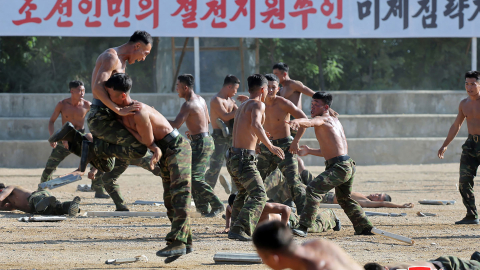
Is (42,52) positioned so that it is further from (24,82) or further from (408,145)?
(408,145)

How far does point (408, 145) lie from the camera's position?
16641mm

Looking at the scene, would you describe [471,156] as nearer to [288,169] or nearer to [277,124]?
[288,169]

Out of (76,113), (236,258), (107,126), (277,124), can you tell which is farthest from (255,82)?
(76,113)

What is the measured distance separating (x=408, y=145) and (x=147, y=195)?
8667 mm

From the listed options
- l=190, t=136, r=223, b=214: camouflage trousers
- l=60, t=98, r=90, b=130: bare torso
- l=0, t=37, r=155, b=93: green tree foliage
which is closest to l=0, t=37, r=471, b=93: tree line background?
l=0, t=37, r=155, b=93: green tree foliage

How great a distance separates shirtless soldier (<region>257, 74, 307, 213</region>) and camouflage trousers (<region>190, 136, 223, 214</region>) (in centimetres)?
76

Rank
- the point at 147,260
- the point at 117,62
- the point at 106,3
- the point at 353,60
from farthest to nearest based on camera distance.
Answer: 1. the point at 353,60
2. the point at 106,3
3. the point at 117,62
4. the point at 147,260

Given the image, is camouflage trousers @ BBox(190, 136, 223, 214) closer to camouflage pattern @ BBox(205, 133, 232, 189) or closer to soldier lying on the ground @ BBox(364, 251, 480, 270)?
camouflage pattern @ BBox(205, 133, 232, 189)

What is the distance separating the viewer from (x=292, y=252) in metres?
2.78

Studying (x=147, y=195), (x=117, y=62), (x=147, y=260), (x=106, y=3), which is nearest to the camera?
(x=147, y=260)

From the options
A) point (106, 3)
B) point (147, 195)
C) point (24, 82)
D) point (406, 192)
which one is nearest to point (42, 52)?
point (24, 82)

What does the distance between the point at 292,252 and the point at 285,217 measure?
3.69 metres

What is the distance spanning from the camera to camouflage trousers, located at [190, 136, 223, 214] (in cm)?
793

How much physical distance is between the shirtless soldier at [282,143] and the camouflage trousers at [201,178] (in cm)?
76
